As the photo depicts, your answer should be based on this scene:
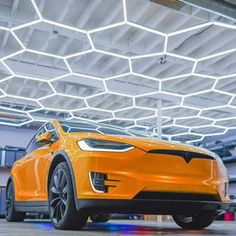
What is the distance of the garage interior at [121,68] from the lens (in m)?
7.75

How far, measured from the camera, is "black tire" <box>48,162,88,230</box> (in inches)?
116

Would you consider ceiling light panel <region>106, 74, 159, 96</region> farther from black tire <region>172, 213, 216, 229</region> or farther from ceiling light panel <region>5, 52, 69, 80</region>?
black tire <region>172, 213, 216, 229</region>

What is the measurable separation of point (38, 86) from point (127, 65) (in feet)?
12.1

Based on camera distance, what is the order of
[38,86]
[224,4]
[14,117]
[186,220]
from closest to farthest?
[186,220]
[224,4]
[38,86]
[14,117]

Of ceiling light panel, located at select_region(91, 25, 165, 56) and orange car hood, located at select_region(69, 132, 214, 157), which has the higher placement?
ceiling light panel, located at select_region(91, 25, 165, 56)

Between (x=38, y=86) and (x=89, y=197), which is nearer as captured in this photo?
(x=89, y=197)

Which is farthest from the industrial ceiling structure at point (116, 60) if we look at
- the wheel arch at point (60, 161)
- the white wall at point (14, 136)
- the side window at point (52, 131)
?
the wheel arch at point (60, 161)

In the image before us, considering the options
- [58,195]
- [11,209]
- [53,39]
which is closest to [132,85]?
[53,39]

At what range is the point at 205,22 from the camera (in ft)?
26.0

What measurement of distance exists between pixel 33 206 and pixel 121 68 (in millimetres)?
8034

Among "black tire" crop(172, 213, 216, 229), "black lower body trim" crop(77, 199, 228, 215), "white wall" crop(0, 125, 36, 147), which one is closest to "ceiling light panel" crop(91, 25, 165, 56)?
"black tire" crop(172, 213, 216, 229)

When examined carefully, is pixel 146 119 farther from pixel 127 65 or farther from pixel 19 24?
pixel 19 24

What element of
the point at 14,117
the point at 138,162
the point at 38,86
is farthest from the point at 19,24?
the point at 14,117

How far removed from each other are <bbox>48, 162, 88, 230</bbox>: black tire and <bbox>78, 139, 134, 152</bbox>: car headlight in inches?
10.4
